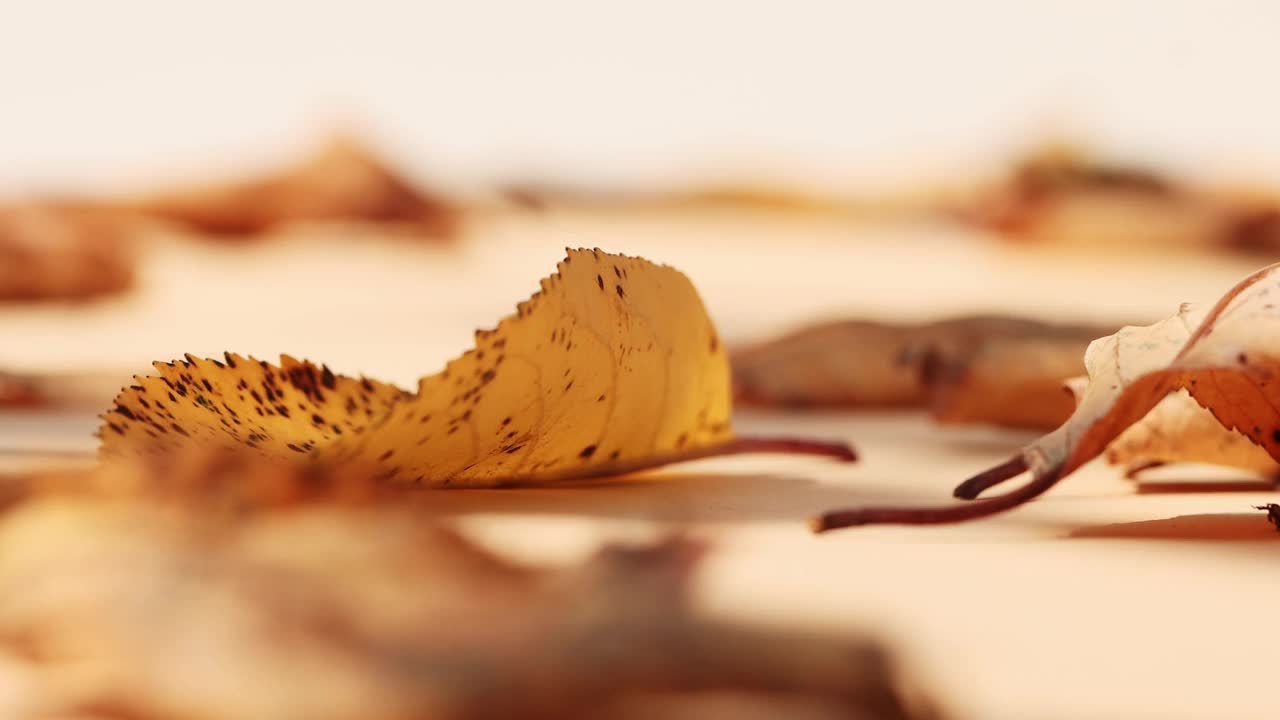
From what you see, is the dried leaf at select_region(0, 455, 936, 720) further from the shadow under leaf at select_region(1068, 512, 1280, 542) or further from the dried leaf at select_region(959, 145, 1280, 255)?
the dried leaf at select_region(959, 145, 1280, 255)

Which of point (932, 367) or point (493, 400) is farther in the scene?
point (932, 367)

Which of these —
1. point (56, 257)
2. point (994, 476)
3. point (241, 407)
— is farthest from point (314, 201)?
point (994, 476)

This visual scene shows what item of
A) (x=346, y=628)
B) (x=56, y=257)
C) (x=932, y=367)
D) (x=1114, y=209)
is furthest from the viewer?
(x=1114, y=209)

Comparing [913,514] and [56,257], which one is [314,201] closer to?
[56,257]

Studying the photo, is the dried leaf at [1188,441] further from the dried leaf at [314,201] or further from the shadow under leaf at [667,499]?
the dried leaf at [314,201]

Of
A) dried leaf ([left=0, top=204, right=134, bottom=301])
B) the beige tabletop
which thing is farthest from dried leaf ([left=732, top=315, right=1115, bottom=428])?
dried leaf ([left=0, top=204, right=134, bottom=301])

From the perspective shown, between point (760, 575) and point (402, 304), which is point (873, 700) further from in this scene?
point (402, 304)
